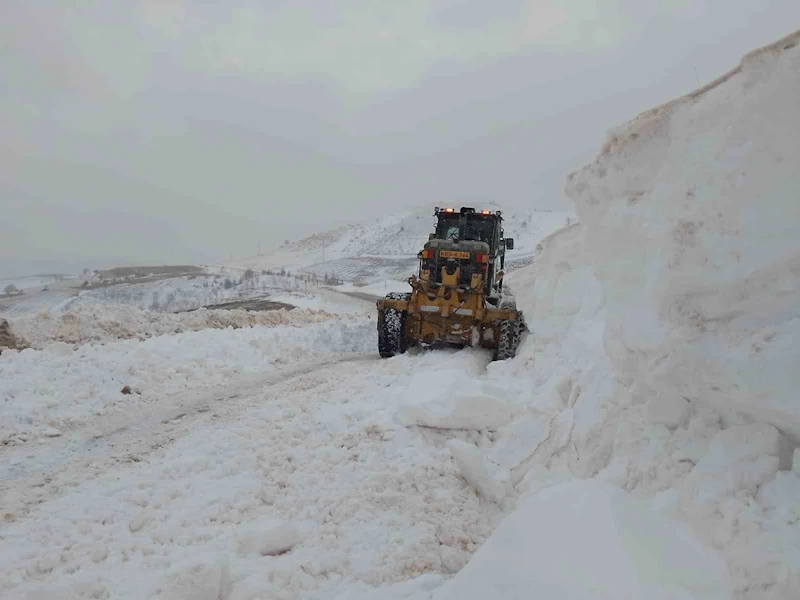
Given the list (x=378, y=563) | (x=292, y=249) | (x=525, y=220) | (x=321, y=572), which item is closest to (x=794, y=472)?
(x=378, y=563)

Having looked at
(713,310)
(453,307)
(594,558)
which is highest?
(713,310)

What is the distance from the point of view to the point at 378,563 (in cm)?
322

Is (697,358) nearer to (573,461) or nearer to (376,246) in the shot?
(573,461)

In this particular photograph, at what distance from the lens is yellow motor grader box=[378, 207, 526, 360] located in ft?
32.6

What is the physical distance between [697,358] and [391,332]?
807 cm

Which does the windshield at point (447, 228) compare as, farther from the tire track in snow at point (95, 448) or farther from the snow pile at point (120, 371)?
the tire track in snow at point (95, 448)

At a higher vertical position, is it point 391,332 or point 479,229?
point 479,229

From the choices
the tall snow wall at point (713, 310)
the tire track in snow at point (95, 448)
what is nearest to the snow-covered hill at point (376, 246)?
the tire track in snow at point (95, 448)

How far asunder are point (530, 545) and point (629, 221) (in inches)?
77.4

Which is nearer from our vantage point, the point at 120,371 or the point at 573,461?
the point at 573,461

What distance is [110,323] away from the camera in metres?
12.9

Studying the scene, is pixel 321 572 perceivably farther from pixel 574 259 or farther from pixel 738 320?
pixel 574 259

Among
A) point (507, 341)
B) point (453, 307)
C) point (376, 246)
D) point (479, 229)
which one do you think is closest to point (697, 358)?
point (507, 341)

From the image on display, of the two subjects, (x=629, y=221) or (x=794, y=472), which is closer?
(x=794, y=472)
